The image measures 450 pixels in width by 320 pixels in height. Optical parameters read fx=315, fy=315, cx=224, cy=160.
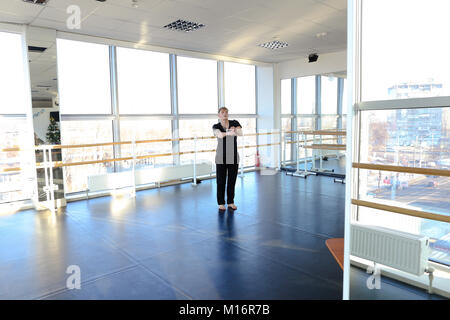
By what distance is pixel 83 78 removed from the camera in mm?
5359

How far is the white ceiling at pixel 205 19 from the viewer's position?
400 cm

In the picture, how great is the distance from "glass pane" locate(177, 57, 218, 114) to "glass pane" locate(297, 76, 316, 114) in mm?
2975

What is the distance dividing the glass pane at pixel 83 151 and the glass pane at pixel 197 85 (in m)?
1.76

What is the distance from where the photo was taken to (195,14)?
14.5 feet

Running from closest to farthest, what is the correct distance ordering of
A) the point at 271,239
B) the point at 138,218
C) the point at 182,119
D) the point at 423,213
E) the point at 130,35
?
the point at 423,213 < the point at 271,239 < the point at 138,218 < the point at 130,35 < the point at 182,119

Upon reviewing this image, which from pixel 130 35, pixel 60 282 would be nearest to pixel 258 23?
pixel 130 35

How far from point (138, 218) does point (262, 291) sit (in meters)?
2.34

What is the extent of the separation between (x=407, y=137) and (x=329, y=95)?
827cm

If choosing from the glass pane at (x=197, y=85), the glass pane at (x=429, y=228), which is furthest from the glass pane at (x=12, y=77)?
the glass pane at (x=429, y=228)

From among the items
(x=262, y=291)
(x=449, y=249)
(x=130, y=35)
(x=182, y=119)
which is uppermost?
(x=130, y=35)

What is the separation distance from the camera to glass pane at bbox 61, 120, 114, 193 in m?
5.23

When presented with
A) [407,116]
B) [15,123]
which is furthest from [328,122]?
[15,123]

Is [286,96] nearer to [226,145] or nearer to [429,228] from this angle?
[226,145]

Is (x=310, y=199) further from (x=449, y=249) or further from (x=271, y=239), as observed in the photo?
(x=449, y=249)
